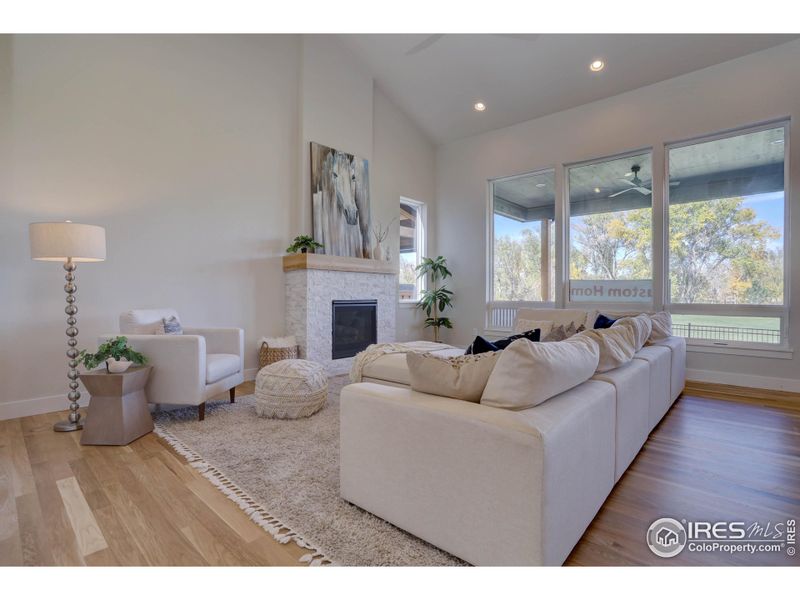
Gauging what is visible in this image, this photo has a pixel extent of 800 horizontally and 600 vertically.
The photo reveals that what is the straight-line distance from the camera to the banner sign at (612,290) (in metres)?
4.81

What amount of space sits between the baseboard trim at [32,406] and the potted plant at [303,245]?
239 cm

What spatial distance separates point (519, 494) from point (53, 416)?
3.63 m

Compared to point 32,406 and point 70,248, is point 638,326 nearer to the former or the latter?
point 70,248

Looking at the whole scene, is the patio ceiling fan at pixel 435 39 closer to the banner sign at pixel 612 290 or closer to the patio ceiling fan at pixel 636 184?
the patio ceiling fan at pixel 636 184

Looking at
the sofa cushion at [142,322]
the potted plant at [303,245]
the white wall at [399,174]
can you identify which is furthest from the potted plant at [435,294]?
the sofa cushion at [142,322]

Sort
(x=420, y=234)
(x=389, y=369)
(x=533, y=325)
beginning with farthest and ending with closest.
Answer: (x=420, y=234)
(x=533, y=325)
(x=389, y=369)

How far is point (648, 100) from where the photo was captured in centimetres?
473

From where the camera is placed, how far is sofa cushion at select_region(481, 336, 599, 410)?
1.38m

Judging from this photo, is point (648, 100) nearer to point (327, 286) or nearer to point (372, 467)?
point (327, 286)

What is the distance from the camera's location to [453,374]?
1.55 metres

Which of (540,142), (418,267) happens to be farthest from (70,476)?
(540,142)

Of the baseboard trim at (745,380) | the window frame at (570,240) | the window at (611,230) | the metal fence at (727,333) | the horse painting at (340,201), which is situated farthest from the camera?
the horse painting at (340,201)

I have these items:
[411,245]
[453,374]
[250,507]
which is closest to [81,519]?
[250,507]

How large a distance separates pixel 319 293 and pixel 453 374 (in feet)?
11.0
